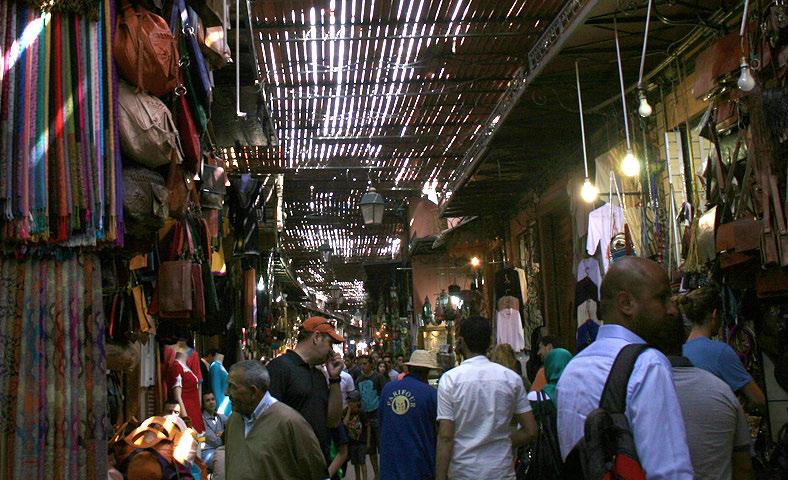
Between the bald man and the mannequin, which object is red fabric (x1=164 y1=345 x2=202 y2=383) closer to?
the mannequin

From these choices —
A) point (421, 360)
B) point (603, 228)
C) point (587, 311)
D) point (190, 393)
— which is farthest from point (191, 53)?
point (587, 311)

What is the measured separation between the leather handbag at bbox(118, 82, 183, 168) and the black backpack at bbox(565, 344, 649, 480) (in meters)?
2.77

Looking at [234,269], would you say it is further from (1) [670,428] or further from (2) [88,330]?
(1) [670,428]

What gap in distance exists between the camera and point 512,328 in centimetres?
1386

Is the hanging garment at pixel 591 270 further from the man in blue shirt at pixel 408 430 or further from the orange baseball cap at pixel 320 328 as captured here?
the orange baseball cap at pixel 320 328

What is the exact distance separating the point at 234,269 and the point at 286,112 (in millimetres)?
2888

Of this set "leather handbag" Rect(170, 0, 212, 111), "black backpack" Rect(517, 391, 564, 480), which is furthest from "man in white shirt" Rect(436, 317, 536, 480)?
"leather handbag" Rect(170, 0, 212, 111)

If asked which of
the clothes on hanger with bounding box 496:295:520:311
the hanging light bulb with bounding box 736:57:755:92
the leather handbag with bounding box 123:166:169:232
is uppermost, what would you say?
the hanging light bulb with bounding box 736:57:755:92

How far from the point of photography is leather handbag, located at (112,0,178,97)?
4.12 meters

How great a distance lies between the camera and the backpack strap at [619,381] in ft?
7.76

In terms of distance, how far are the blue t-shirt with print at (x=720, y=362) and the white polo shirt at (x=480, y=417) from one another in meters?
1.09

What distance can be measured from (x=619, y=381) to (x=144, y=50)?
9.74 feet

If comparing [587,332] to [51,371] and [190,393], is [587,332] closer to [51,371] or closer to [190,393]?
[190,393]

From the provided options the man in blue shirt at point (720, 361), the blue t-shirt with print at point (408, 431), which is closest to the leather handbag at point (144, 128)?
the blue t-shirt with print at point (408, 431)
